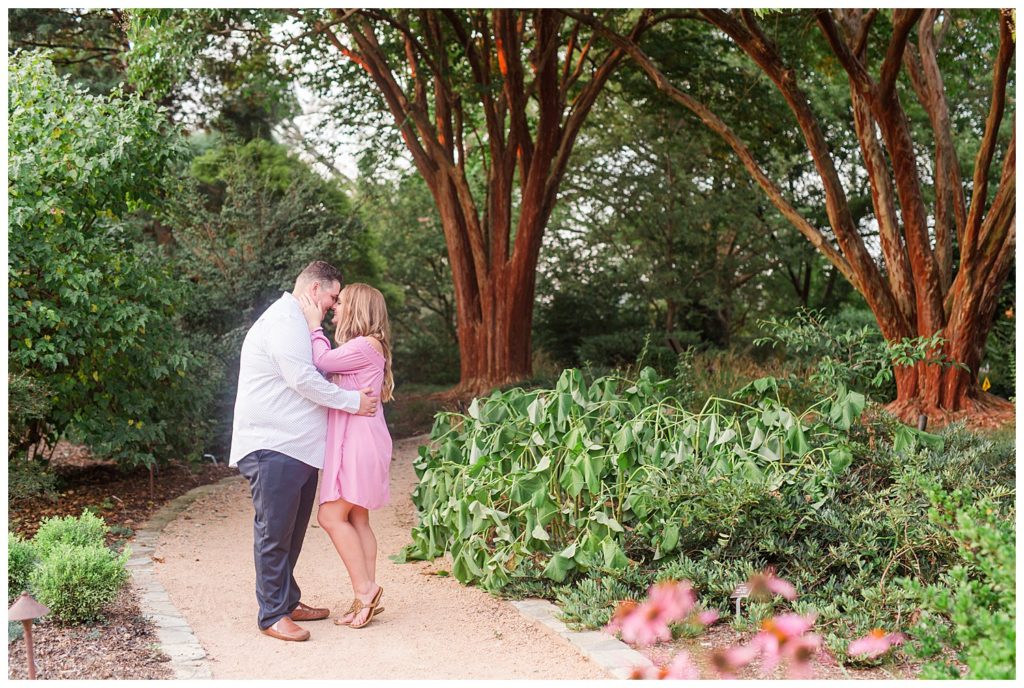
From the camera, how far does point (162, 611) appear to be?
453 centimetres

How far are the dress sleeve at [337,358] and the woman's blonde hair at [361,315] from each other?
0.30 feet

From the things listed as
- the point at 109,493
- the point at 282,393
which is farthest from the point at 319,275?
the point at 109,493

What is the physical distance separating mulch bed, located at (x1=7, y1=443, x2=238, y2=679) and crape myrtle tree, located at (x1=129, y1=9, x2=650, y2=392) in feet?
15.8

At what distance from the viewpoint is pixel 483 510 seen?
4.80 metres

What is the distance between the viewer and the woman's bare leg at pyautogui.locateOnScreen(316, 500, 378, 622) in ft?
14.5

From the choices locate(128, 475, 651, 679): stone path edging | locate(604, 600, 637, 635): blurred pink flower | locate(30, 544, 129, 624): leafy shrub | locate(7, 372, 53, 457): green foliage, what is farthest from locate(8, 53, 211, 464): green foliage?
locate(604, 600, 637, 635): blurred pink flower

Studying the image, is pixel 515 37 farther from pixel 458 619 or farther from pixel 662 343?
pixel 458 619

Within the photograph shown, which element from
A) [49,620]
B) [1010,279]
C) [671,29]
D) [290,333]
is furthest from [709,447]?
[1010,279]

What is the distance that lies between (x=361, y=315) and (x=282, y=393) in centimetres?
52

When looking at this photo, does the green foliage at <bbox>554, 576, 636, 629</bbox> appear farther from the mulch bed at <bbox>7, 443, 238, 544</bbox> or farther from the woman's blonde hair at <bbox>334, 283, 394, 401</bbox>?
the mulch bed at <bbox>7, 443, 238, 544</bbox>

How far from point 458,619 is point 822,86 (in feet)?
47.6

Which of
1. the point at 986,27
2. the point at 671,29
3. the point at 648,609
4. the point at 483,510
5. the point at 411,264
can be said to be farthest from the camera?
the point at 411,264

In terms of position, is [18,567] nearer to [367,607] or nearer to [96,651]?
[96,651]

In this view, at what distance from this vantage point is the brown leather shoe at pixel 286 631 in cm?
412
